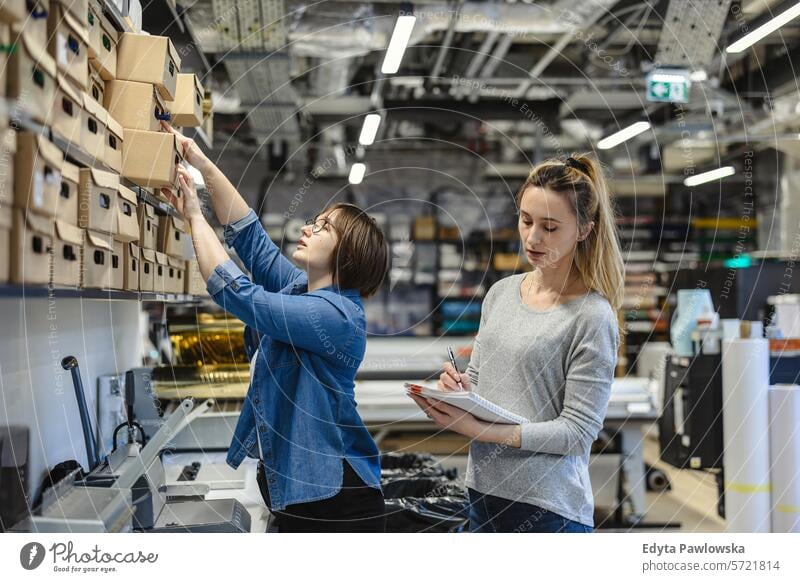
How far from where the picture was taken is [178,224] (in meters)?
2.48

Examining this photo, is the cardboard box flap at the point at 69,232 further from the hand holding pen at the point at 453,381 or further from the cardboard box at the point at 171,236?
the hand holding pen at the point at 453,381

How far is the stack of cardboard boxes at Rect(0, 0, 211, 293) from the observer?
138 centimetres

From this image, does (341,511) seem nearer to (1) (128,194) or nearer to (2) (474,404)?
(2) (474,404)

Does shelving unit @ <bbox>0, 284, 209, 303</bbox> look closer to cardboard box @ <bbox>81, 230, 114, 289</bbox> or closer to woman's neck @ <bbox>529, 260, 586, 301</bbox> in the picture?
cardboard box @ <bbox>81, 230, 114, 289</bbox>

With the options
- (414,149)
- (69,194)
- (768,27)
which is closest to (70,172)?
(69,194)

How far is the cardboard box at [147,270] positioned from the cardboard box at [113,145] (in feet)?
0.97

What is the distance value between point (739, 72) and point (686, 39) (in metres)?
2.68

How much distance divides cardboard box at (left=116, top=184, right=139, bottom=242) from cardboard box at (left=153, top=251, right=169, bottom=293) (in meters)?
0.25

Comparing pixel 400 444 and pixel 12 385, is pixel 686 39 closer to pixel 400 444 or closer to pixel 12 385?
pixel 400 444

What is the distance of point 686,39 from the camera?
186 inches

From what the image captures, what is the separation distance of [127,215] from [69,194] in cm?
30

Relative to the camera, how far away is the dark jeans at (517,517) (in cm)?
177

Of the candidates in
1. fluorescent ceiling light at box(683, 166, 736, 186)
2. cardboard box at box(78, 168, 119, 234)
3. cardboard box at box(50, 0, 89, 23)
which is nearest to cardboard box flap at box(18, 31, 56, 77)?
cardboard box at box(50, 0, 89, 23)
